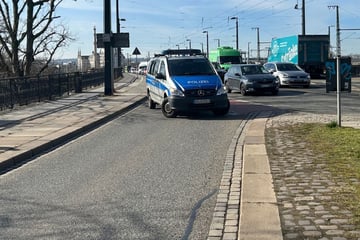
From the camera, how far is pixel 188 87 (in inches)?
621

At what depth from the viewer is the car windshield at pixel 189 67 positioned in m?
16.8

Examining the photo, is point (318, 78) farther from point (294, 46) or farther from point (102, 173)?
point (102, 173)

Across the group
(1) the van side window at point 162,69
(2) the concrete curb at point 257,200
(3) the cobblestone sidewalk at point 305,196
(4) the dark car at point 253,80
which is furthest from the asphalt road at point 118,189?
(4) the dark car at point 253,80

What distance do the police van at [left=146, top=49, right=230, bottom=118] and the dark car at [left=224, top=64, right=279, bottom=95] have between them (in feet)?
26.2

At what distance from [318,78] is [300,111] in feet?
91.1

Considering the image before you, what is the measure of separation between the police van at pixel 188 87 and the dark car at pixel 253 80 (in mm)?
7984

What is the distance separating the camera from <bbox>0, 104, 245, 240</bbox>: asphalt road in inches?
215

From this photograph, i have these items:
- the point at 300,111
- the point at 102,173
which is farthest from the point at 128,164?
the point at 300,111

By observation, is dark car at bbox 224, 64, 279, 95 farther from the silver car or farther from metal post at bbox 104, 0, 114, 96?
metal post at bbox 104, 0, 114, 96

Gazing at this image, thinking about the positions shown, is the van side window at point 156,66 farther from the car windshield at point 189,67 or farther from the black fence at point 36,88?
the black fence at point 36,88

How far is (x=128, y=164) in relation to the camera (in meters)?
8.98

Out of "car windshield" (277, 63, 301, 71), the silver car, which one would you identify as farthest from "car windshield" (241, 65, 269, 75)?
"car windshield" (277, 63, 301, 71)

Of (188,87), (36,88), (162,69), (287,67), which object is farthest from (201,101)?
(287,67)

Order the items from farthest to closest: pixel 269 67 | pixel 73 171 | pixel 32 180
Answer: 1. pixel 269 67
2. pixel 73 171
3. pixel 32 180
